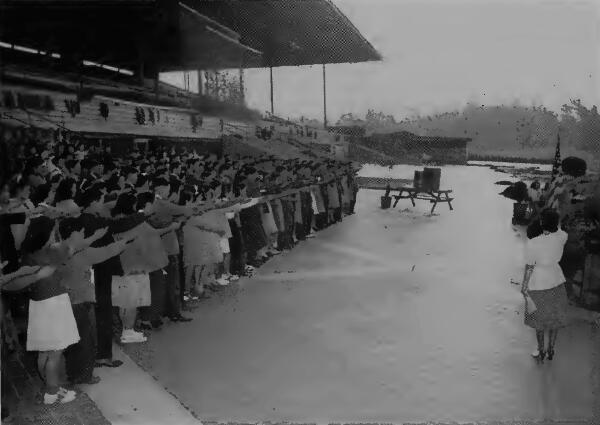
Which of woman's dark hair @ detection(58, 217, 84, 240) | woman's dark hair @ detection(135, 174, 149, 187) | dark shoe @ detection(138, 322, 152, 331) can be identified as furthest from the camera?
woman's dark hair @ detection(135, 174, 149, 187)

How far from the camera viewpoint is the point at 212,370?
Answer: 4.57 metres

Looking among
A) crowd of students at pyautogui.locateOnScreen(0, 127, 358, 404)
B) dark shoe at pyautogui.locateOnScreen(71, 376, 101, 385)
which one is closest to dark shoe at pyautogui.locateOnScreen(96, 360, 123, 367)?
crowd of students at pyautogui.locateOnScreen(0, 127, 358, 404)

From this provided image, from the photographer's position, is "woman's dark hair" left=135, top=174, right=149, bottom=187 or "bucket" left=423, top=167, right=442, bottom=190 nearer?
"woman's dark hair" left=135, top=174, right=149, bottom=187

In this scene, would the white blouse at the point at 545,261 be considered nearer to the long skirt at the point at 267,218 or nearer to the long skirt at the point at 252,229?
the long skirt at the point at 252,229

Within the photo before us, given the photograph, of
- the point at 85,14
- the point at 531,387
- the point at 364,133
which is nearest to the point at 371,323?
the point at 531,387

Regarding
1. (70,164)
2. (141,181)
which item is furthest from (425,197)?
(141,181)

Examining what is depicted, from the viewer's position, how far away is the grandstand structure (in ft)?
44.6

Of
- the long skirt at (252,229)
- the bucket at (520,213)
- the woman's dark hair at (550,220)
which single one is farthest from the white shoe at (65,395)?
the bucket at (520,213)

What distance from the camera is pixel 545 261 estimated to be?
460 centimetres

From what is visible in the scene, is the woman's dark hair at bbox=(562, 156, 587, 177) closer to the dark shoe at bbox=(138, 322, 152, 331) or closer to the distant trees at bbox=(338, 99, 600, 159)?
the distant trees at bbox=(338, 99, 600, 159)

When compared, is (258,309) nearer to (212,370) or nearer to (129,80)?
(212,370)

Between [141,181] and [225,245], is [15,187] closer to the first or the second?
[141,181]

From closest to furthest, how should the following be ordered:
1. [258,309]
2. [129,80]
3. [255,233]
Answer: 1. [258,309]
2. [255,233]
3. [129,80]

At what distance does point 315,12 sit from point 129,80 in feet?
33.6
